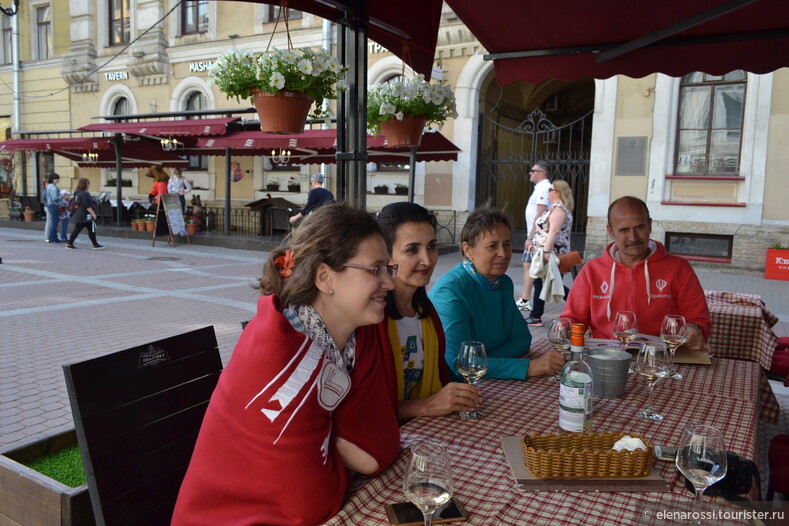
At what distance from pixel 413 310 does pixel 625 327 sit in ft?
3.42

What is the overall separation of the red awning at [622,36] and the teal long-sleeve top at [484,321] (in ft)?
5.58

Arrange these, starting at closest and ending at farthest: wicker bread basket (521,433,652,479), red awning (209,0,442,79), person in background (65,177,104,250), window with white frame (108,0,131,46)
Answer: wicker bread basket (521,433,652,479)
red awning (209,0,442,79)
person in background (65,177,104,250)
window with white frame (108,0,131,46)

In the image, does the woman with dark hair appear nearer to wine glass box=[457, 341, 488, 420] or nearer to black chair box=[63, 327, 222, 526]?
wine glass box=[457, 341, 488, 420]

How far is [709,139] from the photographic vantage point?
1247cm

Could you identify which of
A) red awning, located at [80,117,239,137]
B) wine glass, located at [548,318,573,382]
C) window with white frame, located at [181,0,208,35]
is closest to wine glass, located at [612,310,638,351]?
wine glass, located at [548,318,573,382]

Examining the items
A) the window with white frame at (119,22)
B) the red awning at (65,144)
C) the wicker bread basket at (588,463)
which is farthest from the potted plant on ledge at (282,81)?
the window with white frame at (119,22)

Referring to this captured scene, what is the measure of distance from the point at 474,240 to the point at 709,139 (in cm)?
1135

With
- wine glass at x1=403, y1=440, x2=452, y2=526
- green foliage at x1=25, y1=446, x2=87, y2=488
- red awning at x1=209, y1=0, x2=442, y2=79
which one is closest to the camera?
wine glass at x1=403, y1=440, x2=452, y2=526

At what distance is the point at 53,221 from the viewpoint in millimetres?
15992

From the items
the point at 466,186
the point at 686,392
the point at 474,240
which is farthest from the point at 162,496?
the point at 466,186

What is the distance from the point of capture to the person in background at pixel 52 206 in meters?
15.6

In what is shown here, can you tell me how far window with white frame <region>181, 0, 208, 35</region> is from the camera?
67.8 ft

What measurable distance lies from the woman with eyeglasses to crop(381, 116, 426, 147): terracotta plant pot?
8.77 ft

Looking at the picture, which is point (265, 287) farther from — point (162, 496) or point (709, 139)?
point (709, 139)
